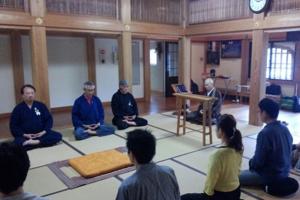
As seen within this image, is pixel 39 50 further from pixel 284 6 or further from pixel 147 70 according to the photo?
pixel 284 6

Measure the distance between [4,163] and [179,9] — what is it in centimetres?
624

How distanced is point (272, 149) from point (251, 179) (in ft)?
1.49

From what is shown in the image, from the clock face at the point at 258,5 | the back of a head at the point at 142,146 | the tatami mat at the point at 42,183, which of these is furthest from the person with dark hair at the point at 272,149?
the clock face at the point at 258,5

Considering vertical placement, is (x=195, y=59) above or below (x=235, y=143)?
above

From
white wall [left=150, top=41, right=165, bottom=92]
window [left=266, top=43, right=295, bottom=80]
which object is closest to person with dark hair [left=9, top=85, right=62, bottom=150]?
white wall [left=150, top=41, right=165, bottom=92]

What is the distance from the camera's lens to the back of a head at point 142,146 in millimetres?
1372

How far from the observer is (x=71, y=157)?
145 inches

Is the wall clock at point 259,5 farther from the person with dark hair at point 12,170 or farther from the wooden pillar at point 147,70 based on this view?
the person with dark hair at point 12,170

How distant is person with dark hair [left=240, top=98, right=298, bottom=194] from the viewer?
2.41 metres

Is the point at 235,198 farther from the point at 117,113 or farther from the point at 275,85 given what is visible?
the point at 275,85

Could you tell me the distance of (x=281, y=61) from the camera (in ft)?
26.2

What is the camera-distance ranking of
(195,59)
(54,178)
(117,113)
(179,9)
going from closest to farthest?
1. (54,178)
2. (117,113)
3. (179,9)
4. (195,59)

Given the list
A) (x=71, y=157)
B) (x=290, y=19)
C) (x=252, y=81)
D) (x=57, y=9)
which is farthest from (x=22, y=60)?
(x=290, y=19)

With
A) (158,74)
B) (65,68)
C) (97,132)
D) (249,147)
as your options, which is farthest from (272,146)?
(158,74)
